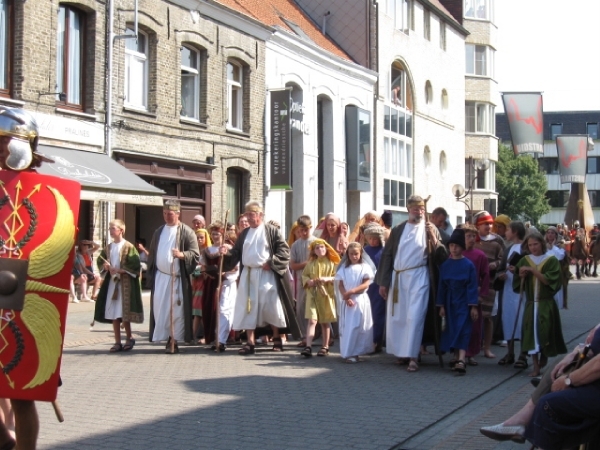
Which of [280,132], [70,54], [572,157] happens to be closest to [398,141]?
[572,157]

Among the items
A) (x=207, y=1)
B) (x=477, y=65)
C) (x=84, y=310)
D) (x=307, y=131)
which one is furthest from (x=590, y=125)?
(x=84, y=310)

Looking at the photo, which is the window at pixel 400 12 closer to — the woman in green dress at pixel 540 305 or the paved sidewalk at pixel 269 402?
the paved sidewalk at pixel 269 402

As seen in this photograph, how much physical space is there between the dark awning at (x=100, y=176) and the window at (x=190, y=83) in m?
3.50

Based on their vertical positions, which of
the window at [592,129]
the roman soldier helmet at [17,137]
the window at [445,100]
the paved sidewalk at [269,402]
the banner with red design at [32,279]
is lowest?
the paved sidewalk at [269,402]

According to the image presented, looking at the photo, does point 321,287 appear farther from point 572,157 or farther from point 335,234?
point 572,157

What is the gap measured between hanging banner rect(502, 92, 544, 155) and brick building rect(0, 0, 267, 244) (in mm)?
10717

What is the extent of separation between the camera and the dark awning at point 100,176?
742 inches

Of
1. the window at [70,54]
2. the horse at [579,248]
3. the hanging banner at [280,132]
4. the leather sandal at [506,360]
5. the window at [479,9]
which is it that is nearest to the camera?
the leather sandal at [506,360]

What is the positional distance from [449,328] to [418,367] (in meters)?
0.66

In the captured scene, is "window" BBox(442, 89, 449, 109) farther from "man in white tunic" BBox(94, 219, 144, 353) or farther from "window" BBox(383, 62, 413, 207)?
"man in white tunic" BBox(94, 219, 144, 353)

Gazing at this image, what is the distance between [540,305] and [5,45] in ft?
42.2

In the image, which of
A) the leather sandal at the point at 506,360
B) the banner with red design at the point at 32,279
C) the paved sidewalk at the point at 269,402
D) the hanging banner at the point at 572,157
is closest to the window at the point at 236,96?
the paved sidewalk at the point at 269,402

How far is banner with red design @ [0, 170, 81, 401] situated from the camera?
435 cm

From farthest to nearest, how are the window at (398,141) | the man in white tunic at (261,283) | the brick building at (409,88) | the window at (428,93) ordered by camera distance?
the window at (428,93)
the window at (398,141)
the brick building at (409,88)
the man in white tunic at (261,283)
